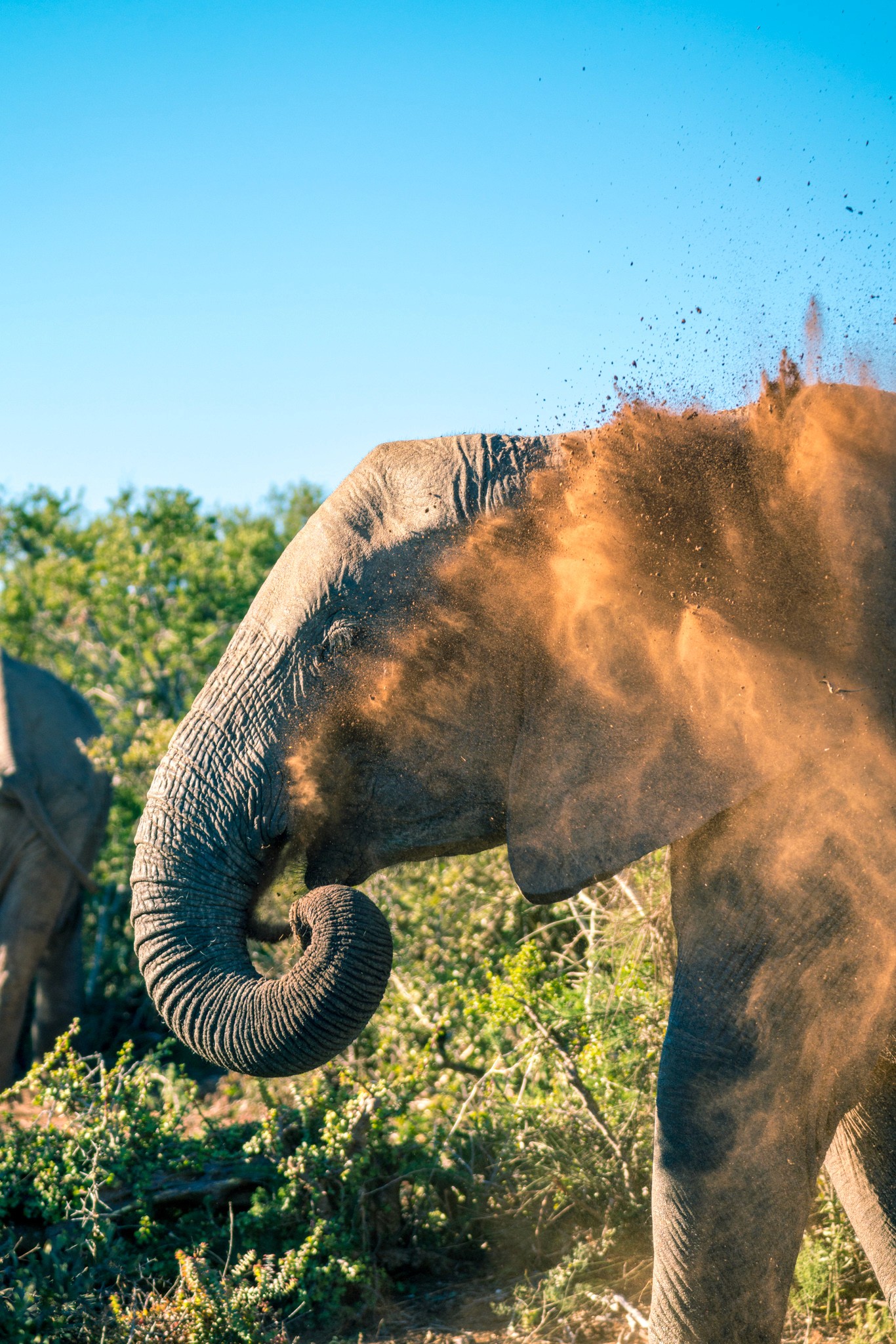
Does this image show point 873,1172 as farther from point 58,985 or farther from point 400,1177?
point 58,985

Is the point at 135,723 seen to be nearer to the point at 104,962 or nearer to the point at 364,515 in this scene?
the point at 104,962

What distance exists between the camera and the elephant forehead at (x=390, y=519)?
135 inches

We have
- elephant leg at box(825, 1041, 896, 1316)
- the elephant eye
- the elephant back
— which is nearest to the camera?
Answer: the elephant eye

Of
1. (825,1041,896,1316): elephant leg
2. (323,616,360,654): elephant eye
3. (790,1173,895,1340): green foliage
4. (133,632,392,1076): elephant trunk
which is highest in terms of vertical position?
(323,616,360,654): elephant eye

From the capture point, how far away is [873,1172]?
12.1ft

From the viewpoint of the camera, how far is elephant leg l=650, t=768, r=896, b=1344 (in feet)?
9.85

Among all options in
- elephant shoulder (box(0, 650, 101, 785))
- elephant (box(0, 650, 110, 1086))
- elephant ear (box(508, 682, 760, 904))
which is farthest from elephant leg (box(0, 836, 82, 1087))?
elephant ear (box(508, 682, 760, 904))

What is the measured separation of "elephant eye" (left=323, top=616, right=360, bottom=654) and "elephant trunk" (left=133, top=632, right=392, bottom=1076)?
167mm

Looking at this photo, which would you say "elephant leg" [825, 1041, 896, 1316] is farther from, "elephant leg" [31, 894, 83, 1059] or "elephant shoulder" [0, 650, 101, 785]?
"elephant shoulder" [0, 650, 101, 785]

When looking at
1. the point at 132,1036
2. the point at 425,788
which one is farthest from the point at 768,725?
the point at 132,1036

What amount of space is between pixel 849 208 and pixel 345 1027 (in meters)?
2.56

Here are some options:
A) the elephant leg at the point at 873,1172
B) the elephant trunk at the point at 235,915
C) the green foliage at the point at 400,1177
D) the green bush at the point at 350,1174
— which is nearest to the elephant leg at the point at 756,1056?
the elephant leg at the point at 873,1172

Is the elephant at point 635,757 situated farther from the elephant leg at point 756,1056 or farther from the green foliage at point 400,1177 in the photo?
the green foliage at point 400,1177

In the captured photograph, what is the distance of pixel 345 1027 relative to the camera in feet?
10.6
